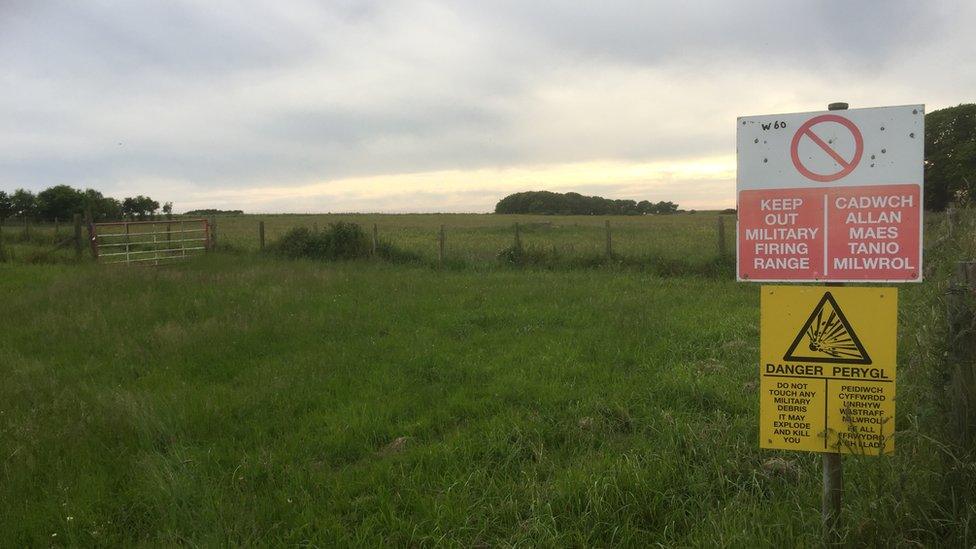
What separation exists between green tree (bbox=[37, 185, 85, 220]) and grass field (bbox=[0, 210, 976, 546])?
58480 mm

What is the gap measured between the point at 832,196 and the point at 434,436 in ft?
10.7

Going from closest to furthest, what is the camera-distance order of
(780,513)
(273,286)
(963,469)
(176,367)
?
(963,469)
(780,513)
(176,367)
(273,286)

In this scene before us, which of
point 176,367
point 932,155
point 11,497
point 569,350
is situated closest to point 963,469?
point 569,350

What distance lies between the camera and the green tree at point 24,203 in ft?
189

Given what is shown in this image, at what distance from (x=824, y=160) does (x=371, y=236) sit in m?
16.7

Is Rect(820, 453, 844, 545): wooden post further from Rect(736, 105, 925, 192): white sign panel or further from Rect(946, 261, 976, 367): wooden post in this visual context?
Rect(736, 105, 925, 192): white sign panel

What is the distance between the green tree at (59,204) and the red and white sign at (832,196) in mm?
66652

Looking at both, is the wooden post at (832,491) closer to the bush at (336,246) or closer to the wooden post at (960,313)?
the wooden post at (960,313)

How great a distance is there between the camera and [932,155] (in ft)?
134

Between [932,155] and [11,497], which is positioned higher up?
[932,155]

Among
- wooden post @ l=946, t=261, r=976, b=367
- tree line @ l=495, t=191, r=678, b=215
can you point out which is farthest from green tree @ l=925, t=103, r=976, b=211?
wooden post @ l=946, t=261, r=976, b=367

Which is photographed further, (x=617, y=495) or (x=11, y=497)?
(x=11, y=497)

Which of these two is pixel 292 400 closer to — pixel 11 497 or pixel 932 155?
pixel 11 497

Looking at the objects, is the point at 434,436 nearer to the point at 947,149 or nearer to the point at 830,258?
the point at 830,258
